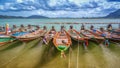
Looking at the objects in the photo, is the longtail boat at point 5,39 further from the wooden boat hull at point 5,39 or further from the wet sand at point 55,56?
the wet sand at point 55,56

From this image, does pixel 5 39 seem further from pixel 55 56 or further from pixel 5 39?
pixel 55 56

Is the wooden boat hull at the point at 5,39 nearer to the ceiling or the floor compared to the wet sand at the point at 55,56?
nearer to the ceiling

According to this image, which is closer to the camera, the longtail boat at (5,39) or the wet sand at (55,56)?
the wet sand at (55,56)

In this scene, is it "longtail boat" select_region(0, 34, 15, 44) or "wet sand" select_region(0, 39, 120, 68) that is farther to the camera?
"longtail boat" select_region(0, 34, 15, 44)

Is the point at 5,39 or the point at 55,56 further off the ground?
the point at 5,39

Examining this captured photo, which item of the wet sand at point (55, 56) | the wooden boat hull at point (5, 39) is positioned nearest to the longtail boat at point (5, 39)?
the wooden boat hull at point (5, 39)

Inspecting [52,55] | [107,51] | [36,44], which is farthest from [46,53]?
[107,51]

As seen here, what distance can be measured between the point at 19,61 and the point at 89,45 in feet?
8.24

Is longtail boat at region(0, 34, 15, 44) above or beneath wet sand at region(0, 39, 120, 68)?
above

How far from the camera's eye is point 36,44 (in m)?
6.45

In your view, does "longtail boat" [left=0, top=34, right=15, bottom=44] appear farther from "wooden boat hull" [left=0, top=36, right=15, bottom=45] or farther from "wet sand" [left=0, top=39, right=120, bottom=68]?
"wet sand" [left=0, top=39, right=120, bottom=68]

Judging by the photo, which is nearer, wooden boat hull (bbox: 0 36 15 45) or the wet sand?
the wet sand

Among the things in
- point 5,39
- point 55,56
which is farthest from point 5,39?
point 55,56

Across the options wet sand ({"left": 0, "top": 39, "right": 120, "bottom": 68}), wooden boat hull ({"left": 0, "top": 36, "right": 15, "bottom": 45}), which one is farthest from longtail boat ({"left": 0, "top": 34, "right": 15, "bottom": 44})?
wet sand ({"left": 0, "top": 39, "right": 120, "bottom": 68})
